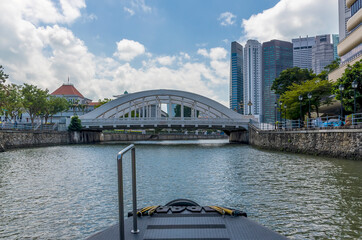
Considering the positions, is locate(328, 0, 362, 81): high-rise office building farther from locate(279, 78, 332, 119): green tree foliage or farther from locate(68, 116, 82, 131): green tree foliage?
locate(68, 116, 82, 131): green tree foliage

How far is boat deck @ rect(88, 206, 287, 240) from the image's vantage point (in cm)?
348

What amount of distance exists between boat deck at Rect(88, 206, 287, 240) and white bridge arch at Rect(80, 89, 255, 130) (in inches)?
1574

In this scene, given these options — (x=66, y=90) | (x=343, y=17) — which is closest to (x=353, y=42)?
(x=343, y=17)

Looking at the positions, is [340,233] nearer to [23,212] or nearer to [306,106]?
[23,212]

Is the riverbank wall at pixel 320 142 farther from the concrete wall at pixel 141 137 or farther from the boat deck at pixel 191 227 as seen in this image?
the concrete wall at pixel 141 137

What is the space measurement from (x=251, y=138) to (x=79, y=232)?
131ft

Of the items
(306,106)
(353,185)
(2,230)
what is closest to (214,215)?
(2,230)

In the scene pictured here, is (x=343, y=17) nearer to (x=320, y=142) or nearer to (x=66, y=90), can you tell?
(x=320, y=142)

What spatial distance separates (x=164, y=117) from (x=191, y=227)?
4048cm

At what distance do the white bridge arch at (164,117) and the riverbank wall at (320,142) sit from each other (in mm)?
13117

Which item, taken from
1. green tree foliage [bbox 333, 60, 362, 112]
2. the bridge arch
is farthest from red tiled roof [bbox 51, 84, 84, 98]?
green tree foliage [bbox 333, 60, 362, 112]

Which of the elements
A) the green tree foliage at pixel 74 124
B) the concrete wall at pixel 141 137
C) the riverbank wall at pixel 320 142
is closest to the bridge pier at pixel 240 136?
the riverbank wall at pixel 320 142

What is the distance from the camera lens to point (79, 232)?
20.0ft

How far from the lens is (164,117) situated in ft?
145
